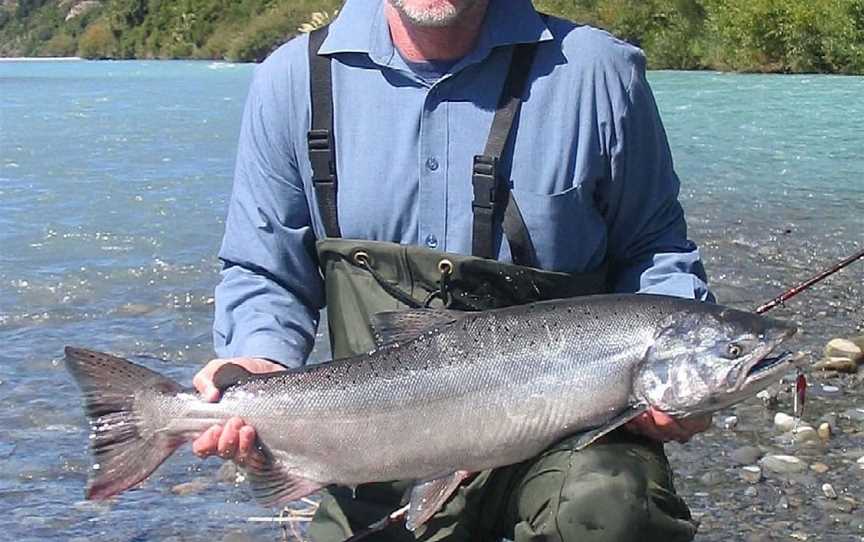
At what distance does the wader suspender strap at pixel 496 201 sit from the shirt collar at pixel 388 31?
160 mm

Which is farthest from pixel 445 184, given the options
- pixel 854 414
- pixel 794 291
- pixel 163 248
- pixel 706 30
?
pixel 706 30

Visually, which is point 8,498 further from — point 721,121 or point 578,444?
point 721,121

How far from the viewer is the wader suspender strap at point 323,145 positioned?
11.2 feet

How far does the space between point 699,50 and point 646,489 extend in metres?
38.6

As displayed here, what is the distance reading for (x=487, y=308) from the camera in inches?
132

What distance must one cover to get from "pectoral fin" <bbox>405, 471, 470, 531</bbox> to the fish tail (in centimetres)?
57

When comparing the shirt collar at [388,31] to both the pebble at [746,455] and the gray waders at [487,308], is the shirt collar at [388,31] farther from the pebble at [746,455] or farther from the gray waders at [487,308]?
the pebble at [746,455]

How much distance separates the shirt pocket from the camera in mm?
3303

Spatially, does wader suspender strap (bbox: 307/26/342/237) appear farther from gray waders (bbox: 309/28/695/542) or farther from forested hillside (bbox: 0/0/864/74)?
forested hillside (bbox: 0/0/864/74)

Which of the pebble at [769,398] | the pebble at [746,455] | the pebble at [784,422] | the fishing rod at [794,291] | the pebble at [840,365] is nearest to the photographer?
the fishing rod at [794,291]

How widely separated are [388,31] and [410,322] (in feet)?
2.79

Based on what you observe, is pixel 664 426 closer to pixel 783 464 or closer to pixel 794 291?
pixel 794 291

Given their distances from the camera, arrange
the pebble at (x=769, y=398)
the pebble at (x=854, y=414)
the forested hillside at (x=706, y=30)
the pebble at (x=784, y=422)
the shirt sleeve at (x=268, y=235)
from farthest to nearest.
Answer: the forested hillside at (x=706, y=30) → the pebble at (x=769, y=398) → the pebble at (x=854, y=414) → the pebble at (x=784, y=422) → the shirt sleeve at (x=268, y=235)

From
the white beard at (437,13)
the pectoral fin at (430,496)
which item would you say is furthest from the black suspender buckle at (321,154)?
the pectoral fin at (430,496)
